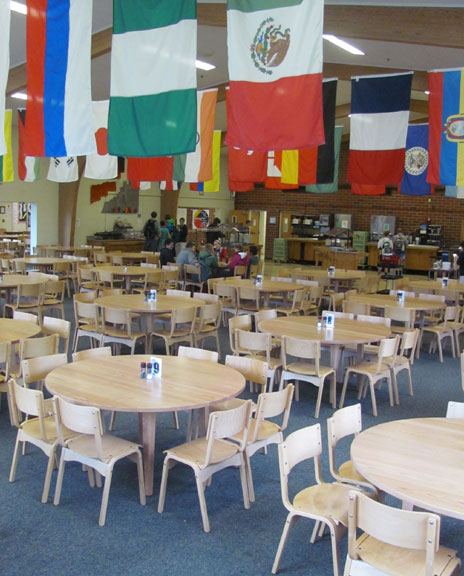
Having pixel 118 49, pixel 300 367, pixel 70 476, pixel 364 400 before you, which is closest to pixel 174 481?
pixel 70 476

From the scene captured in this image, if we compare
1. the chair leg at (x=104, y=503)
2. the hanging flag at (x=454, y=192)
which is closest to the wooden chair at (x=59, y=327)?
the chair leg at (x=104, y=503)

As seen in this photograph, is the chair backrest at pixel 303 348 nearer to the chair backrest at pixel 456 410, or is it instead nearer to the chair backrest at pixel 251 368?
the chair backrest at pixel 251 368

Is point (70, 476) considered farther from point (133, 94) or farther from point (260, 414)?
point (133, 94)

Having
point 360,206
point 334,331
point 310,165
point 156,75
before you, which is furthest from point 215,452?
point 360,206

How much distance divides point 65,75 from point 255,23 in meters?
1.98

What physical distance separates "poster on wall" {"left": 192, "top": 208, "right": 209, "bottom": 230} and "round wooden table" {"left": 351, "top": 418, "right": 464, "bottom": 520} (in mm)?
20940

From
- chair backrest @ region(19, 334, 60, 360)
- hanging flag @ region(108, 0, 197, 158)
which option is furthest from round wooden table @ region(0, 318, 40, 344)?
hanging flag @ region(108, 0, 197, 158)

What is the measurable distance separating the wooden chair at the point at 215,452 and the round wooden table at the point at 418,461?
2.63ft

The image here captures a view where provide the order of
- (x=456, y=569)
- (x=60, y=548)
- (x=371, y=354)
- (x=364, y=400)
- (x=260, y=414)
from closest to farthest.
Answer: (x=456, y=569)
(x=60, y=548)
(x=260, y=414)
(x=364, y=400)
(x=371, y=354)

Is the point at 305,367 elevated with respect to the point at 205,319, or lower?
lower

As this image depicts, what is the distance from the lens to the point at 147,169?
35.2 feet

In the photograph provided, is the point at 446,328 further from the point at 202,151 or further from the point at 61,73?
the point at 61,73

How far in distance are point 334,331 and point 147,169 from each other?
5.53 m

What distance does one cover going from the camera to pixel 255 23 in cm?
534
